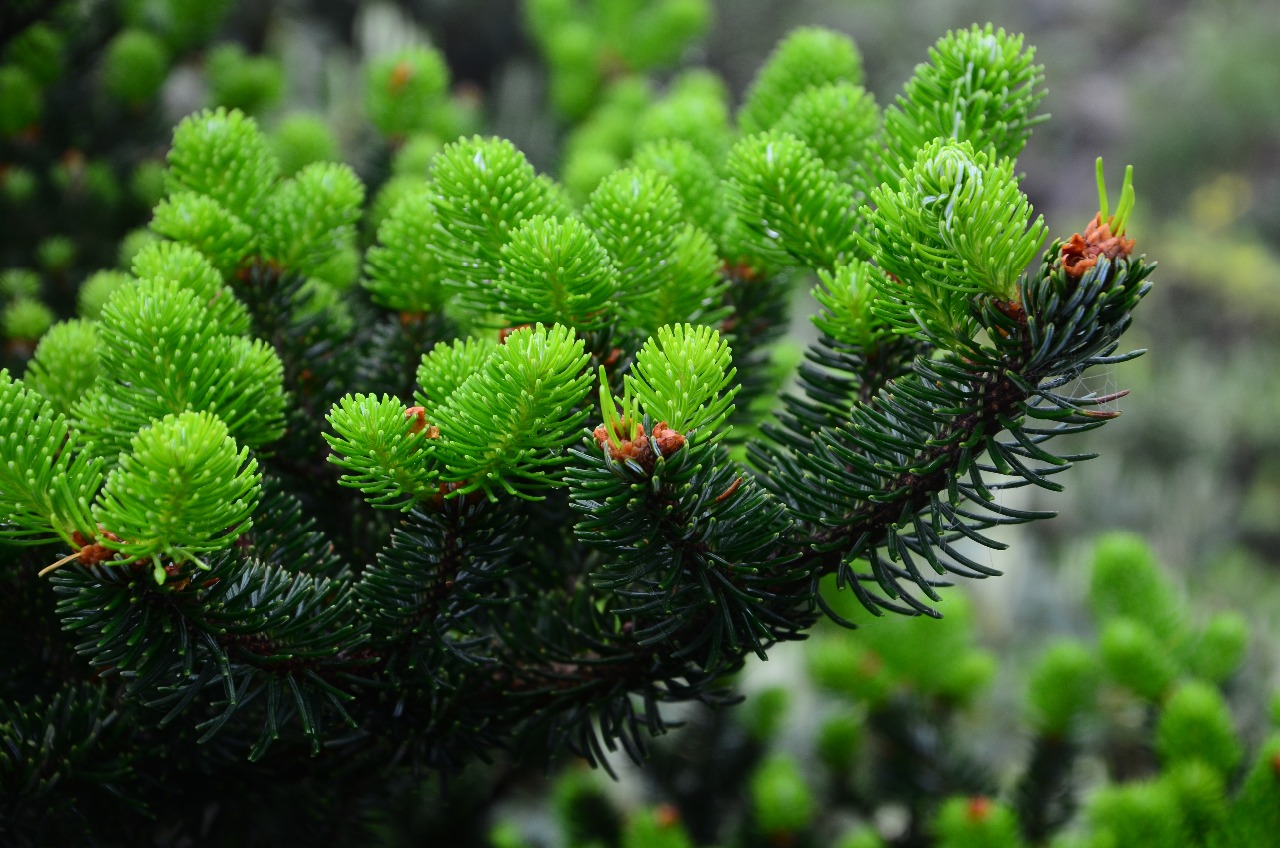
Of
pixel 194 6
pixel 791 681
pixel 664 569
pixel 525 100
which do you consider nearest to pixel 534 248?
pixel 664 569

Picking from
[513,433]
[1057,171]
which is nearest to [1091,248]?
[513,433]

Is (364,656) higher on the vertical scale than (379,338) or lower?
lower

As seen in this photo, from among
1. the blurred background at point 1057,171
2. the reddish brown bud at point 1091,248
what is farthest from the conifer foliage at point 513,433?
the blurred background at point 1057,171

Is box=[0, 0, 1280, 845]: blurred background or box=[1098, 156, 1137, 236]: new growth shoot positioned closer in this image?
box=[1098, 156, 1137, 236]: new growth shoot

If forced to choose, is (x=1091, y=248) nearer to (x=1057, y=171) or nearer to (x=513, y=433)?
(x=513, y=433)

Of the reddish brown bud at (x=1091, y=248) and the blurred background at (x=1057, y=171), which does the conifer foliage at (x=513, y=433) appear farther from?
the blurred background at (x=1057, y=171)

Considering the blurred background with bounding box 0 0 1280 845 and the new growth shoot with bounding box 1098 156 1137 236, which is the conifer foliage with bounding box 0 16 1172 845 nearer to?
the new growth shoot with bounding box 1098 156 1137 236

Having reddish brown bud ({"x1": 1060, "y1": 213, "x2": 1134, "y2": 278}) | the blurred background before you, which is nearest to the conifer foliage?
reddish brown bud ({"x1": 1060, "y1": 213, "x2": 1134, "y2": 278})

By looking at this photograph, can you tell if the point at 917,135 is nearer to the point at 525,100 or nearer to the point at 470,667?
the point at 470,667
